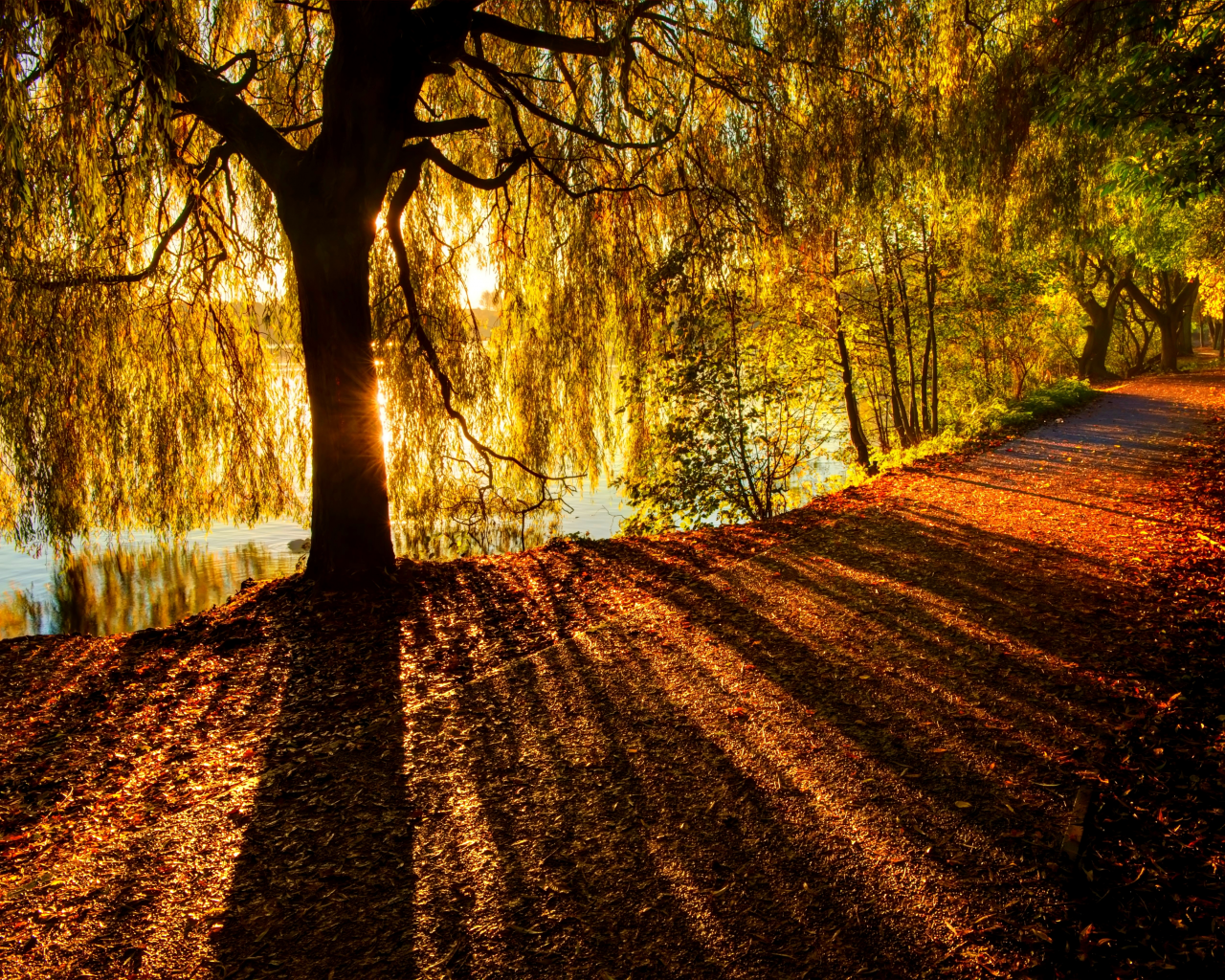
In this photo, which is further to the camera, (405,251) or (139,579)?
(139,579)

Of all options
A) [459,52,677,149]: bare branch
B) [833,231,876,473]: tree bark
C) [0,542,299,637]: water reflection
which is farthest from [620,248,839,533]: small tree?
[0,542,299,637]: water reflection

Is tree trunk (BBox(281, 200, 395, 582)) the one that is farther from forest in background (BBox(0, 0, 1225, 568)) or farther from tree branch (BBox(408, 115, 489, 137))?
tree branch (BBox(408, 115, 489, 137))

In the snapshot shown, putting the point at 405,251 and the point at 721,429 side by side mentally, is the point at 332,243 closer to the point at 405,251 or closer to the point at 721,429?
the point at 405,251

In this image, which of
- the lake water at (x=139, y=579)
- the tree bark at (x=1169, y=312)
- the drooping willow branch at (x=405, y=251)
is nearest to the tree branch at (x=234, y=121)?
the drooping willow branch at (x=405, y=251)

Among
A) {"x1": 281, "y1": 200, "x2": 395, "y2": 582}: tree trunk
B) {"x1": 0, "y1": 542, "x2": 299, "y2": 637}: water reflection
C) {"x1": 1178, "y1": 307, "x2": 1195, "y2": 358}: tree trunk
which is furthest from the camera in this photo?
{"x1": 1178, "y1": 307, "x2": 1195, "y2": 358}: tree trunk

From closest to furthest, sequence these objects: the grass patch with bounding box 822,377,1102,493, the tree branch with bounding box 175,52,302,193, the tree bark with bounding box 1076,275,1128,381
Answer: the tree branch with bounding box 175,52,302,193 < the grass patch with bounding box 822,377,1102,493 < the tree bark with bounding box 1076,275,1128,381

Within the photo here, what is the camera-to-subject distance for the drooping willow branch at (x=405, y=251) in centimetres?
596

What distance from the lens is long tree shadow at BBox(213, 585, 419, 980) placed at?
7.55ft

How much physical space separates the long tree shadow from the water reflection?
7.59 m

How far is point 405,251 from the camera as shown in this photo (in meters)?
6.73

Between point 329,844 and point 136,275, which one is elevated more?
point 136,275

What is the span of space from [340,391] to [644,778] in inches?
146

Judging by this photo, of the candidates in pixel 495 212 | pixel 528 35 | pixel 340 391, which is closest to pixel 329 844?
pixel 340 391

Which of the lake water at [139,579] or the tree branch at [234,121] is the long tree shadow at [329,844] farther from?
the lake water at [139,579]
